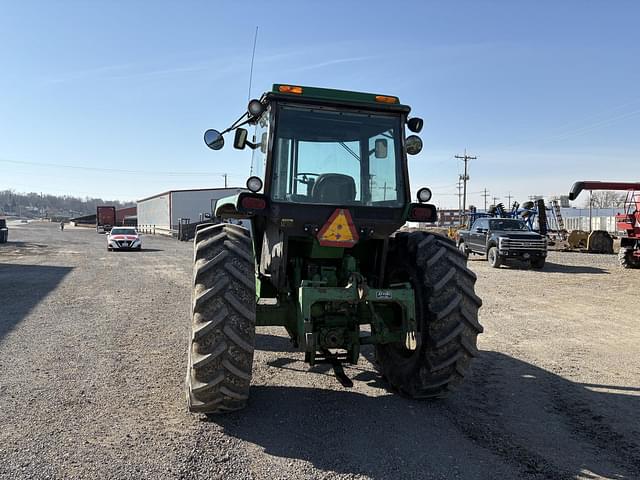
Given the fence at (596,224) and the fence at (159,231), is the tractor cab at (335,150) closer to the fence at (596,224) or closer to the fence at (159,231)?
the fence at (159,231)

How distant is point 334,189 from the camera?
17.1 feet

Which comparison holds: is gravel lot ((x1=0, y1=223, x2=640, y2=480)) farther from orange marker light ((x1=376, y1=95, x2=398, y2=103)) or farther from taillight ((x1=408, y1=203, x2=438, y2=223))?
orange marker light ((x1=376, y1=95, x2=398, y2=103))

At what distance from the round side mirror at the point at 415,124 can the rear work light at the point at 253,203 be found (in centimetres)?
177

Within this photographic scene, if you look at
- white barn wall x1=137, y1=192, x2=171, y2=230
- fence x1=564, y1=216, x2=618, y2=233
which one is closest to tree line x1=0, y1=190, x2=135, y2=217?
white barn wall x1=137, y1=192, x2=171, y2=230

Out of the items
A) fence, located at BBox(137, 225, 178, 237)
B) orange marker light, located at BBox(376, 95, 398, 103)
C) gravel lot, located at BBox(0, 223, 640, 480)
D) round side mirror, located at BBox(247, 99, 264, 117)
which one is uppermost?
orange marker light, located at BBox(376, 95, 398, 103)

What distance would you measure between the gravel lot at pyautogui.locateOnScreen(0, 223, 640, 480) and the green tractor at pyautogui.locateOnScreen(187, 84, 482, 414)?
1.36 feet

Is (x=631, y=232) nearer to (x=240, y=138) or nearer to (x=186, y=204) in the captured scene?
(x=240, y=138)

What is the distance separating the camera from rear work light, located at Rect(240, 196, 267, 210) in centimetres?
477

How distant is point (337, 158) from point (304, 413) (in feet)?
8.22

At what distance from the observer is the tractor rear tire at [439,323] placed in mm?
4805

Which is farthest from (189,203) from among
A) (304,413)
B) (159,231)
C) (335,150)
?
(304,413)

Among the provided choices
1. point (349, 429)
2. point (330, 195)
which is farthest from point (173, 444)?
point (330, 195)

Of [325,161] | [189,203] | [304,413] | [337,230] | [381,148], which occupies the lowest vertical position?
[304,413]

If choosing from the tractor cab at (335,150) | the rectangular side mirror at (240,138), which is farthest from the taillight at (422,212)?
the rectangular side mirror at (240,138)
